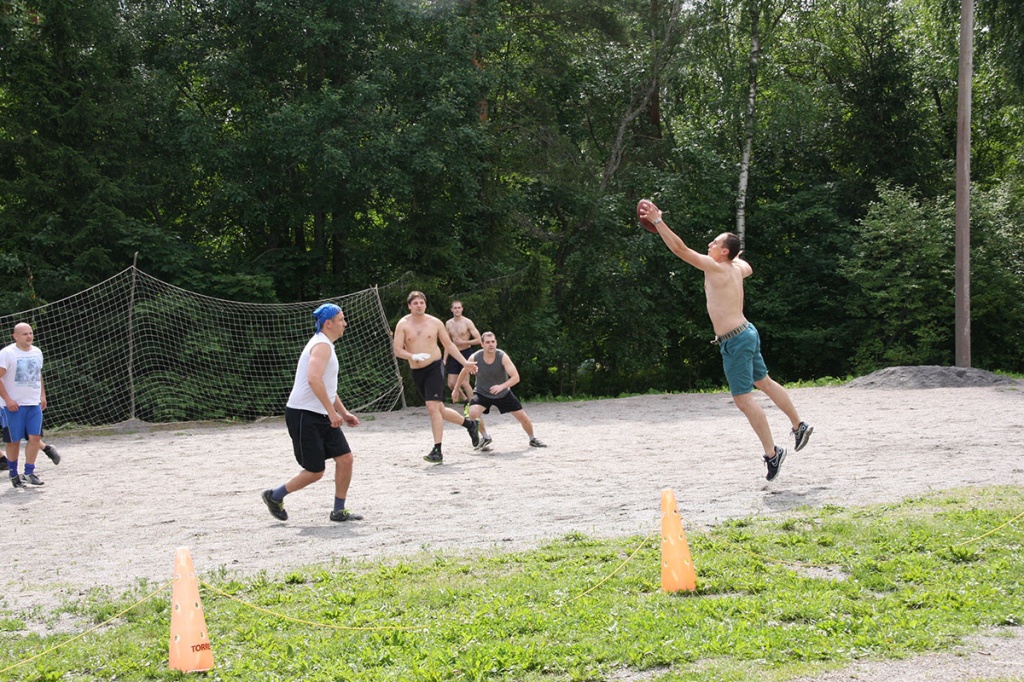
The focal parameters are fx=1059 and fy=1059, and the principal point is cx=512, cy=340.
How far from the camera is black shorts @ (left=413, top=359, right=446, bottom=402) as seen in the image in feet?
38.4

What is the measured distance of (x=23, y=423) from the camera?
11.1 m

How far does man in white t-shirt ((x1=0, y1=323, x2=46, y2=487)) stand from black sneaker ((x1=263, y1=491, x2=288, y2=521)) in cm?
398

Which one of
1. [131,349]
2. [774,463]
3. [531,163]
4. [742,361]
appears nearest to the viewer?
[774,463]

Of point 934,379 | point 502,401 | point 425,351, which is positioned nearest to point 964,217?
point 934,379

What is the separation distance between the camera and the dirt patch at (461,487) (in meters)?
7.23

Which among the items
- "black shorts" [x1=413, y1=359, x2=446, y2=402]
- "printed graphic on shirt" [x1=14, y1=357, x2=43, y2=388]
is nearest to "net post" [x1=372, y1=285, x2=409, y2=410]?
"black shorts" [x1=413, y1=359, x2=446, y2=402]

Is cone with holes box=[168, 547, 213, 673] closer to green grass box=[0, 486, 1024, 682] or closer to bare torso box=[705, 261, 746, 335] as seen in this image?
green grass box=[0, 486, 1024, 682]

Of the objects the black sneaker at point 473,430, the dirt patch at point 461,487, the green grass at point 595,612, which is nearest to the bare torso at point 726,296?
the dirt patch at point 461,487

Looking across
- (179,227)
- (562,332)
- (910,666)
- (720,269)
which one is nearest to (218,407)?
(179,227)

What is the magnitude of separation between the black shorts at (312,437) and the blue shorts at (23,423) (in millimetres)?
4243

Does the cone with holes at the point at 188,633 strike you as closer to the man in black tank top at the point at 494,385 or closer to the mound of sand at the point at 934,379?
the man in black tank top at the point at 494,385

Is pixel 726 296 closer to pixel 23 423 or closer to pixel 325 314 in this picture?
pixel 325 314

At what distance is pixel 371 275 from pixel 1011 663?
819 inches

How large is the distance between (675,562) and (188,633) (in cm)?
249
